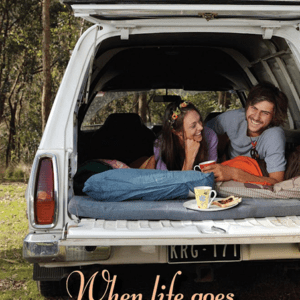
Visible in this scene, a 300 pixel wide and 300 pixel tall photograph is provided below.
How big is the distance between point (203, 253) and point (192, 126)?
3.65 feet

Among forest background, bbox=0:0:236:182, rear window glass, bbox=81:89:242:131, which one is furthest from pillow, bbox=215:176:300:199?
forest background, bbox=0:0:236:182

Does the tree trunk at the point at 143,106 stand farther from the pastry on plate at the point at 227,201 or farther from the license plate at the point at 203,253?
the license plate at the point at 203,253

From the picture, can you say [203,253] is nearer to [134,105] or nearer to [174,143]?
[174,143]

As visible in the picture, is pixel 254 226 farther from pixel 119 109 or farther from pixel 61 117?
pixel 119 109

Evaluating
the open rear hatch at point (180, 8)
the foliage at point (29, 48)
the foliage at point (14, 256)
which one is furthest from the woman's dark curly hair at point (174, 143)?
the foliage at point (29, 48)

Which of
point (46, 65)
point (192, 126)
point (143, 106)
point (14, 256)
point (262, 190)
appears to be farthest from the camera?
point (46, 65)

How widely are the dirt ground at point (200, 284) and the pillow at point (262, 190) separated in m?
0.50

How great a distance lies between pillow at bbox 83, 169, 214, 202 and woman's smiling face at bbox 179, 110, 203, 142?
1.95ft

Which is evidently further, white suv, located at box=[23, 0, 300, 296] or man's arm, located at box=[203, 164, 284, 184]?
man's arm, located at box=[203, 164, 284, 184]

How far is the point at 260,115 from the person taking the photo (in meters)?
3.60

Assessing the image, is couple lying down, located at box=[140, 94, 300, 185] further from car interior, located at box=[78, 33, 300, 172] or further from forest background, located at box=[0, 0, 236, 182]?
forest background, located at box=[0, 0, 236, 182]

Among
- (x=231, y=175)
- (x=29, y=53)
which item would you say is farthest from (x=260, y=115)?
(x=29, y=53)

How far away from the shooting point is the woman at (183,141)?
3.46 metres

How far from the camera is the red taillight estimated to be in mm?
2584
